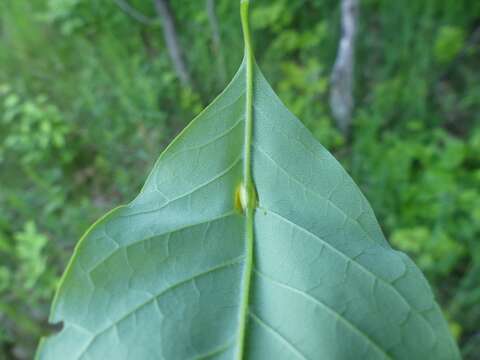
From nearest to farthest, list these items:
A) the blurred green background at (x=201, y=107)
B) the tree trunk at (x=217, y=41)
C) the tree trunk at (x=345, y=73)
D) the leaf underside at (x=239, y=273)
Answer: the leaf underside at (x=239, y=273) → the blurred green background at (x=201, y=107) → the tree trunk at (x=345, y=73) → the tree trunk at (x=217, y=41)

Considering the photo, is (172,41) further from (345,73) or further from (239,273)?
(239,273)

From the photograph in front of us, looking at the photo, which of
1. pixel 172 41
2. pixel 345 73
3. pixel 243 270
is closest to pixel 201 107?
pixel 172 41

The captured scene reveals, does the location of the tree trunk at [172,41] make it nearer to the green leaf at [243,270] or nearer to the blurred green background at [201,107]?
the blurred green background at [201,107]

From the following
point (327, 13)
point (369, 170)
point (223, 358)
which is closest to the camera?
point (223, 358)

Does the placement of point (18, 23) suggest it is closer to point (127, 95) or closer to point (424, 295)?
point (127, 95)

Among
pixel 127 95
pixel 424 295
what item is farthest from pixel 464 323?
pixel 127 95

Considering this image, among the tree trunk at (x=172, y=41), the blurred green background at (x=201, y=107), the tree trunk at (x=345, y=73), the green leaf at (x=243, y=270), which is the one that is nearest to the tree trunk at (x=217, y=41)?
the blurred green background at (x=201, y=107)

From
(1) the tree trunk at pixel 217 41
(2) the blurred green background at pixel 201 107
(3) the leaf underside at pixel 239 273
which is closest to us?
(3) the leaf underside at pixel 239 273
